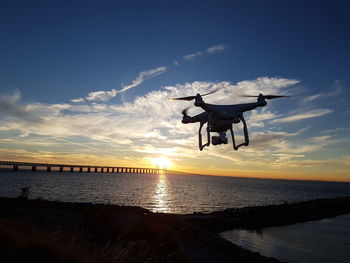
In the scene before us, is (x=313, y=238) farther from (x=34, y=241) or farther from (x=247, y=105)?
(x=34, y=241)

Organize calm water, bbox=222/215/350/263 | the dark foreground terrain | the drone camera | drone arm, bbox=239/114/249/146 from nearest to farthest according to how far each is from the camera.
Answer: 1. the dark foreground terrain
2. drone arm, bbox=239/114/249/146
3. the drone camera
4. calm water, bbox=222/215/350/263

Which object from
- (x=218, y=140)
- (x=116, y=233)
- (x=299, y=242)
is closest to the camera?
(x=218, y=140)

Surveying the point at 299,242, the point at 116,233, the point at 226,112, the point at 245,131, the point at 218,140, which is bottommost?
the point at 299,242

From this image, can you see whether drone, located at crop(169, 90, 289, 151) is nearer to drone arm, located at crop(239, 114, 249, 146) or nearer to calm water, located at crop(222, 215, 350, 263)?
drone arm, located at crop(239, 114, 249, 146)

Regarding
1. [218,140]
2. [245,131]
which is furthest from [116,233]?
[245,131]

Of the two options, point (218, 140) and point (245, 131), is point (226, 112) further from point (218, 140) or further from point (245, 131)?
point (218, 140)

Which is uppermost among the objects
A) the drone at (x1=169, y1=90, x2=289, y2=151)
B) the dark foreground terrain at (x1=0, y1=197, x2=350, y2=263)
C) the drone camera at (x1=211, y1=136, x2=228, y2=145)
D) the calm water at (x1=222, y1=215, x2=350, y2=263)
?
the drone at (x1=169, y1=90, x2=289, y2=151)

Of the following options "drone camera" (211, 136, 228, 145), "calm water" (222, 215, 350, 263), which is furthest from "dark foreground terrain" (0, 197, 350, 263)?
"drone camera" (211, 136, 228, 145)
